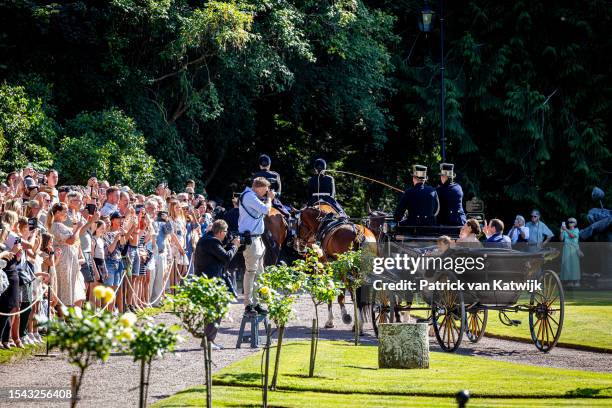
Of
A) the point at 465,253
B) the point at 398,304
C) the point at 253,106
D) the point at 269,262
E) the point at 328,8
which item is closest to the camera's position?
the point at 465,253

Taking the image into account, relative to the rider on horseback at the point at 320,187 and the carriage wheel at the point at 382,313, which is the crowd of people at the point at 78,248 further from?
the carriage wheel at the point at 382,313

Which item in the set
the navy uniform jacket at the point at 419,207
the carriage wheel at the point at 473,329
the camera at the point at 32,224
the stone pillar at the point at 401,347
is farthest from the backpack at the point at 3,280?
the carriage wheel at the point at 473,329

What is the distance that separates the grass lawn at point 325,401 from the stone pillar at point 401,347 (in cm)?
238

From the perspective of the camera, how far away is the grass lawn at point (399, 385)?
11977mm

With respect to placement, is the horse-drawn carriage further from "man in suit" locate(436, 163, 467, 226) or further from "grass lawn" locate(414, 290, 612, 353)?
"man in suit" locate(436, 163, 467, 226)

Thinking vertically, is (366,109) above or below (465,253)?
above

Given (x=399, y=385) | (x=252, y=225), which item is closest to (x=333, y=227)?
(x=252, y=225)

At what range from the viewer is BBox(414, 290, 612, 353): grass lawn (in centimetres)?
1845

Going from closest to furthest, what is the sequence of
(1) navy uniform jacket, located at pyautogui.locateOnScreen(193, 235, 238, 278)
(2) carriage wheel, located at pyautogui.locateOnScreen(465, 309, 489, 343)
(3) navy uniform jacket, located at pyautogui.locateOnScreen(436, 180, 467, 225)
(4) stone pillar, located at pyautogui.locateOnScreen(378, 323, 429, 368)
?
1. (4) stone pillar, located at pyautogui.locateOnScreen(378, 323, 429, 368)
2. (1) navy uniform jacket, located at pyautogui.locateOnScreen(193, 235, 238, 278)
3. (2) carriage wheel, located at pyautogui.locateOnScreen(465, 309, 489, 343)
4. (3) navy uniform jacket, located at pyautogui.locateOnScreen(436, 180, 467, 225)

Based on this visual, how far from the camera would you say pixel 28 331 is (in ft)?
50.6

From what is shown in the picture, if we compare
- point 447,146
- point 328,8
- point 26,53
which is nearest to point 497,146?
point 447,146

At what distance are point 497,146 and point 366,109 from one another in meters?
5.41

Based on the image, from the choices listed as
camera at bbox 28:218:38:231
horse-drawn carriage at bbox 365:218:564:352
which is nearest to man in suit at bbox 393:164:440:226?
horse-drawn carriage at bbox 365:218:564:352

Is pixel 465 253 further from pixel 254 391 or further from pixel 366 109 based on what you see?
pixel 366 109
